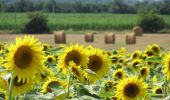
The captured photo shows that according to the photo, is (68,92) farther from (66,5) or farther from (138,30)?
(66,5)

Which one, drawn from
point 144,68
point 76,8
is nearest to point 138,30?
point 144,68

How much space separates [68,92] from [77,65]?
19 cm

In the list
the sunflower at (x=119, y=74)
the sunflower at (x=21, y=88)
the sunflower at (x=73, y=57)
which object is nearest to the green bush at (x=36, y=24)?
the sunflower at (x=119, y=74)

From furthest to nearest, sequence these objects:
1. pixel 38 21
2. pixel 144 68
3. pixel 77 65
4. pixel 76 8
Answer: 1. pixel 76 8
2. pixel 38 21
3. pixel 144 68
4. pixel 77 65

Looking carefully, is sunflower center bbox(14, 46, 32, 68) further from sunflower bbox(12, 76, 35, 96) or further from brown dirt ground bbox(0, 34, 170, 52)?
brown dirt ground bbox(0, 34, 170, 52)

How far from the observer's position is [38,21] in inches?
1529

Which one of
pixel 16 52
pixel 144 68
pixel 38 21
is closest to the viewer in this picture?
pixel 16 52

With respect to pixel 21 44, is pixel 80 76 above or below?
below

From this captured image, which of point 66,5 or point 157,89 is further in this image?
point 66,5

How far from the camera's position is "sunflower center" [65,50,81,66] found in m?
2.38

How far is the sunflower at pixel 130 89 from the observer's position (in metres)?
2.37

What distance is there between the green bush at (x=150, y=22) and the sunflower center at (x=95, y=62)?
39.0 metres

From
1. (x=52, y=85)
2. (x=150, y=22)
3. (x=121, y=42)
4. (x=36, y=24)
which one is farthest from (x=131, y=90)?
(x=150, y=22)

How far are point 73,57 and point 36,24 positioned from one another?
3617 cm
